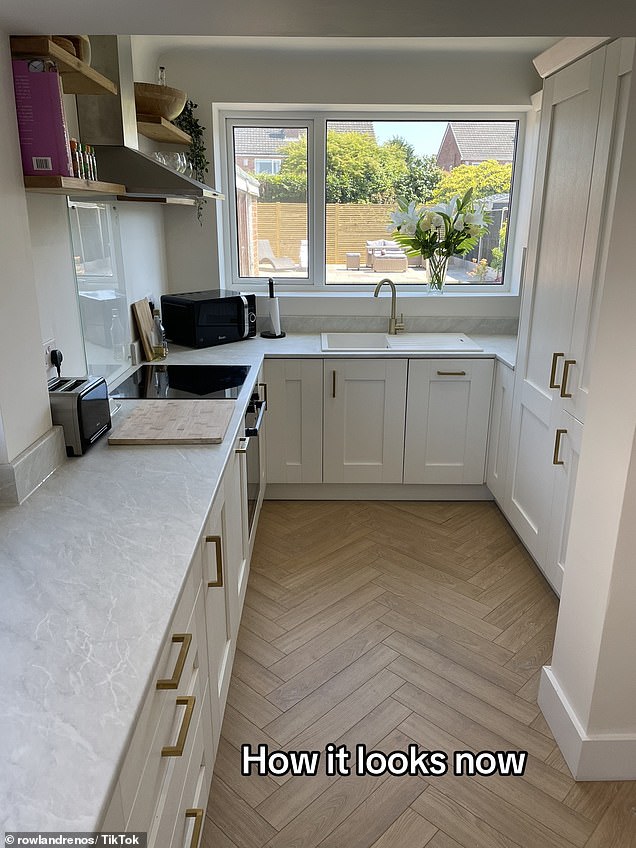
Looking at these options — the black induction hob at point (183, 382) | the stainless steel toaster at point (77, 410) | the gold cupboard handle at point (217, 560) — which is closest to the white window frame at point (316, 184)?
the black induction hob at point (183, 382)

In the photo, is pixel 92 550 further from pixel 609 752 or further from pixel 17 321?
pixel 609 752

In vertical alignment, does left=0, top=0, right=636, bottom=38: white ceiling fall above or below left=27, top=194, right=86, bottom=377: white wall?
above

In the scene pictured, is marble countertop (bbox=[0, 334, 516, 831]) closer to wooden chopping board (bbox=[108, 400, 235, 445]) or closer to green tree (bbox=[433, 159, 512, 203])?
wooden chopping board (bbox=[108, 400, 235, 445])

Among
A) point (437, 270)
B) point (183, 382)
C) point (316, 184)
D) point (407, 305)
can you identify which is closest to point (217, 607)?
point (183, 382)

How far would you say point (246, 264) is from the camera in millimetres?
3799

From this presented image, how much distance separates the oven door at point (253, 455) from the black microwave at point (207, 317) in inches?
25.1

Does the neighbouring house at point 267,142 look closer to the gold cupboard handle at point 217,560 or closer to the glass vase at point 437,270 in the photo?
the glass vase at point 437,270

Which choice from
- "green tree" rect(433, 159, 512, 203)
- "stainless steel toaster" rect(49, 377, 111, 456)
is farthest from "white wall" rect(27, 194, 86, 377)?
"green tree" rect(433, 159, 512, 203)

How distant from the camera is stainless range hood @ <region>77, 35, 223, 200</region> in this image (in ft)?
6.80

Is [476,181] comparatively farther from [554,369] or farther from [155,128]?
[155,128]

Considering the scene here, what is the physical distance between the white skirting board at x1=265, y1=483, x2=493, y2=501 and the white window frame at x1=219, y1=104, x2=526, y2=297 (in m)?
1.17

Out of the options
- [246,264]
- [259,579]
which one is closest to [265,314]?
[246,264]

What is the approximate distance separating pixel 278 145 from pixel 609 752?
333 cm

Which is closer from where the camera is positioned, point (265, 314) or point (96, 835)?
point (96, 835)
